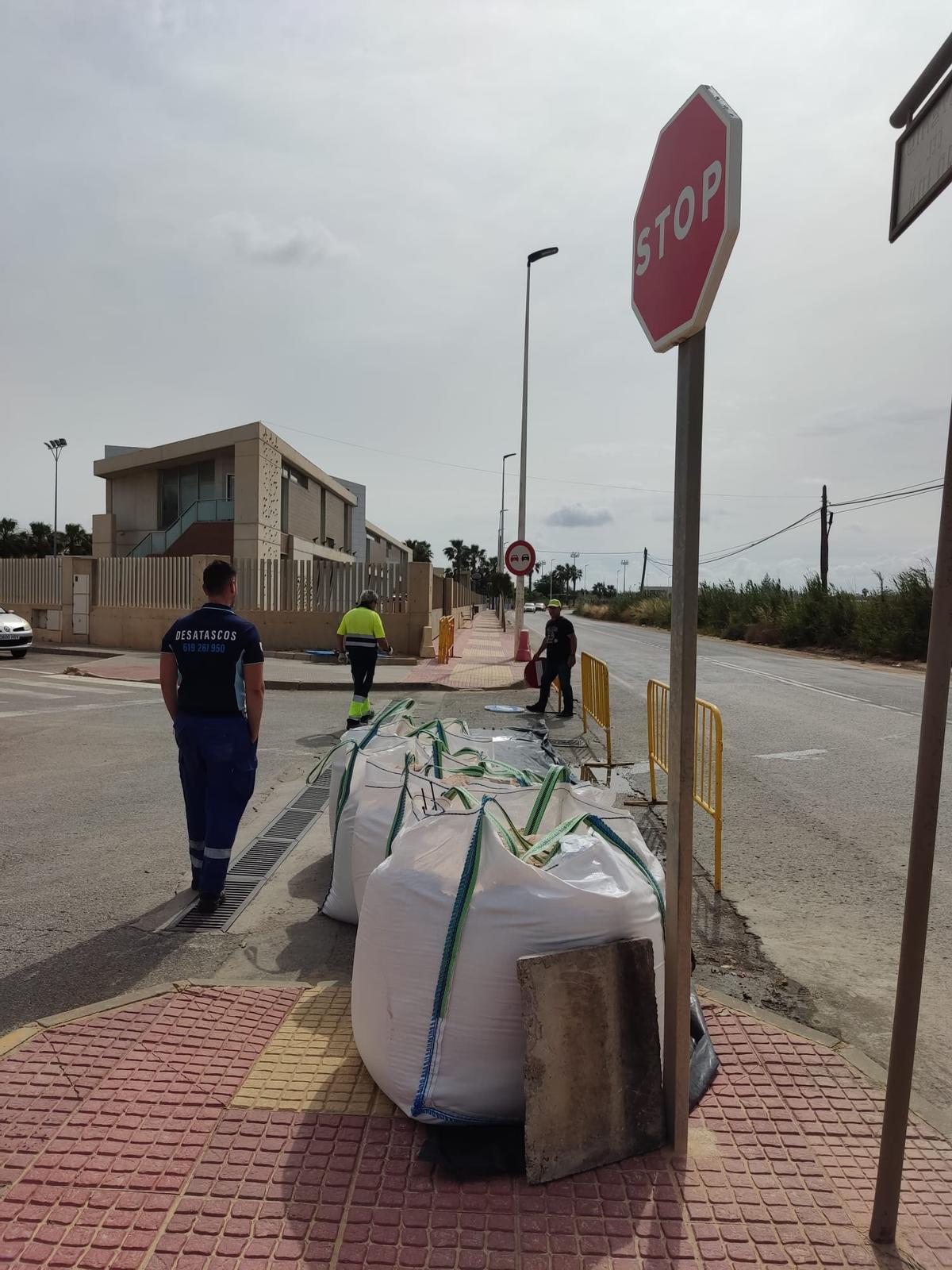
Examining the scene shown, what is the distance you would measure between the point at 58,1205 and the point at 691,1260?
1591 mm

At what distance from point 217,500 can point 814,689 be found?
65.0 ft

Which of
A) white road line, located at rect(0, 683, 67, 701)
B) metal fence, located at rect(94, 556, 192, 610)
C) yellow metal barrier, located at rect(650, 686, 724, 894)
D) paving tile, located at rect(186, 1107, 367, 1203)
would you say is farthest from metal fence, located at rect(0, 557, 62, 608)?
paving tile, located at rect(186, 1107, 367, 1203)

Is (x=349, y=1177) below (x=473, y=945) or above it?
below

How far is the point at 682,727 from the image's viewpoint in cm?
249

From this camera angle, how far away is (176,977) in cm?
367

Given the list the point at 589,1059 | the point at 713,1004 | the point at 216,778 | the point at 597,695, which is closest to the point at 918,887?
the point at 589,1059

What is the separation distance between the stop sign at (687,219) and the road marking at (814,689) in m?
10.9

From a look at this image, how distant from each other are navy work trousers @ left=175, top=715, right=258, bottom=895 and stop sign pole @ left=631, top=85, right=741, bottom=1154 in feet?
8.26

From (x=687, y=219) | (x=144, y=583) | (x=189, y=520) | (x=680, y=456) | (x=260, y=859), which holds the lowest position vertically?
(x=260, y=859)

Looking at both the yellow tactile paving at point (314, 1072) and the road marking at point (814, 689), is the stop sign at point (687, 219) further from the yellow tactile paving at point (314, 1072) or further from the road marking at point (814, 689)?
the road marking at point (814, 689)

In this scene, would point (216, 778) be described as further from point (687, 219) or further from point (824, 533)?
point (824, 533)

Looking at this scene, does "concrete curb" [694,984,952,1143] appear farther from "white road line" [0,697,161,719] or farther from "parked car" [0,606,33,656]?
"parked car" [0,606,33,656]

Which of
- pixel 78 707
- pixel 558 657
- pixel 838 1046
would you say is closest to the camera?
pixel 838 1046

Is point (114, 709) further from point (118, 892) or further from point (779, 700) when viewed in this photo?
point (779, 700)
